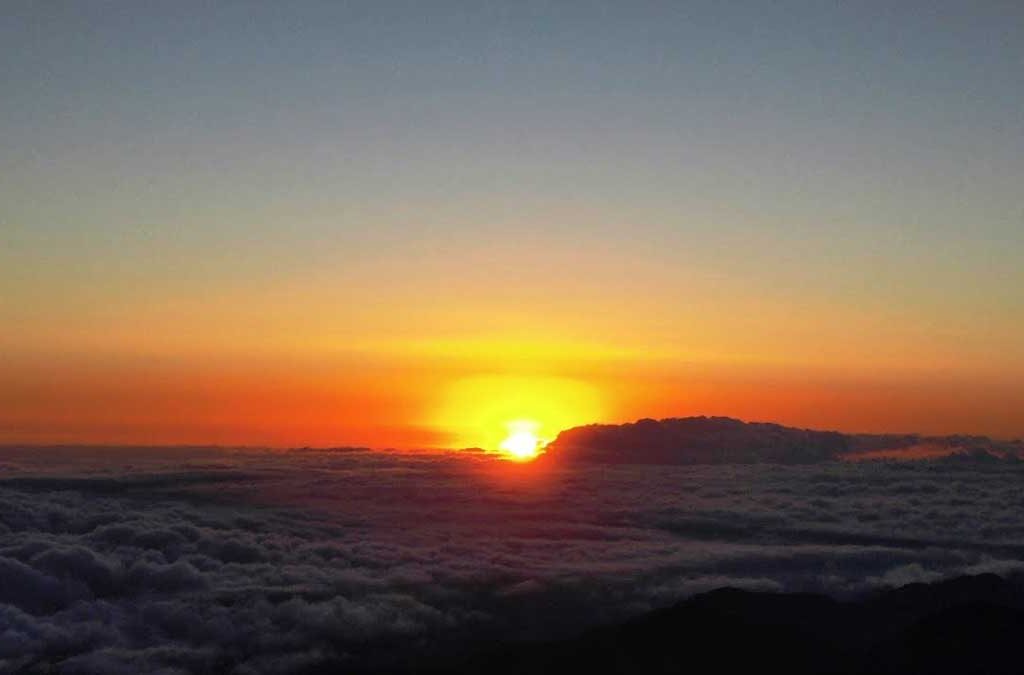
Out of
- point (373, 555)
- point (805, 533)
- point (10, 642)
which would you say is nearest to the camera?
point (10, 642)

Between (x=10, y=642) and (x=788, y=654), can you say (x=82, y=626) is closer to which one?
(x=10, y=642)

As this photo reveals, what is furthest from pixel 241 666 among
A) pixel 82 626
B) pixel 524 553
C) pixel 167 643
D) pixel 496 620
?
pixel 524 553

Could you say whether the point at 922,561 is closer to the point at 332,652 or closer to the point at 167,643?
the point at 332,652

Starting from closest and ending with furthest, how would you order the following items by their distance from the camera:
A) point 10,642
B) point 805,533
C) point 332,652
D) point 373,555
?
point 10,642, point 332,652, point 373,555, point 805,533

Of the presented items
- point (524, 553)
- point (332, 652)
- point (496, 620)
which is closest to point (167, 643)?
point (332, 652)

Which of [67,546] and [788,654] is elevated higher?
[67,546]

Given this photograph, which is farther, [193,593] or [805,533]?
[805,533]
